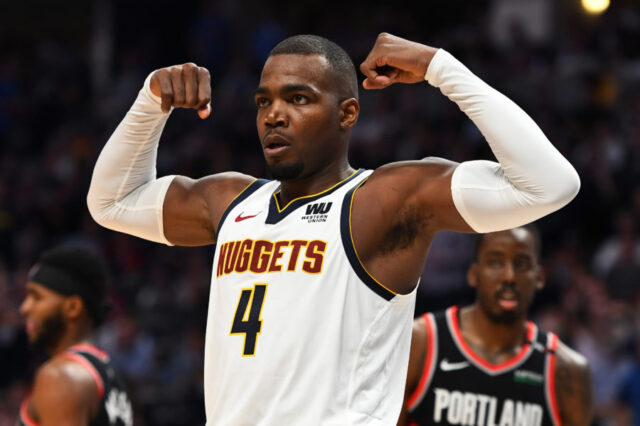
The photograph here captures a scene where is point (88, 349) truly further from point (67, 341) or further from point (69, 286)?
point (69, 286)

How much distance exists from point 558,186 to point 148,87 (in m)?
1.67

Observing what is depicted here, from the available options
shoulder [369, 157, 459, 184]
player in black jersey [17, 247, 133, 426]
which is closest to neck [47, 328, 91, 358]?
player in black jersey [17, 247, 133, 426]

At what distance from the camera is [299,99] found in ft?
11.9

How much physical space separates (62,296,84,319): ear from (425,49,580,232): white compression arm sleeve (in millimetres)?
2655

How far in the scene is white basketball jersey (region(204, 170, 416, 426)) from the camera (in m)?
3.34

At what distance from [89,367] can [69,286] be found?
517 millimetres

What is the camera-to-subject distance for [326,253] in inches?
135

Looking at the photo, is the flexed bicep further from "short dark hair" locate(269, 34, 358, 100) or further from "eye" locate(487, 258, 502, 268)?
"eye" locate(487, 258, 502, 268)

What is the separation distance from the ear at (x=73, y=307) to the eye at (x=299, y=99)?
2.23 meters

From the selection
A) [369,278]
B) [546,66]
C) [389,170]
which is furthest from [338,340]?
[546,66]

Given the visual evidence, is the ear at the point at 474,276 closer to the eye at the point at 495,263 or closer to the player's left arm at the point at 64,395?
the eye at the point at 495,263

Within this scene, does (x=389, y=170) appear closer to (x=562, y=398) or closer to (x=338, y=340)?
(x=338, y=340)

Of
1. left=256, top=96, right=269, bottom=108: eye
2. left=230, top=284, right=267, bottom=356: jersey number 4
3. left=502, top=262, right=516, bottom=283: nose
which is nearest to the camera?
left=230, top=284, right=267, bottom=356: jersey number 4

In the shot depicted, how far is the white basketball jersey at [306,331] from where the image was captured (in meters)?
3.34
